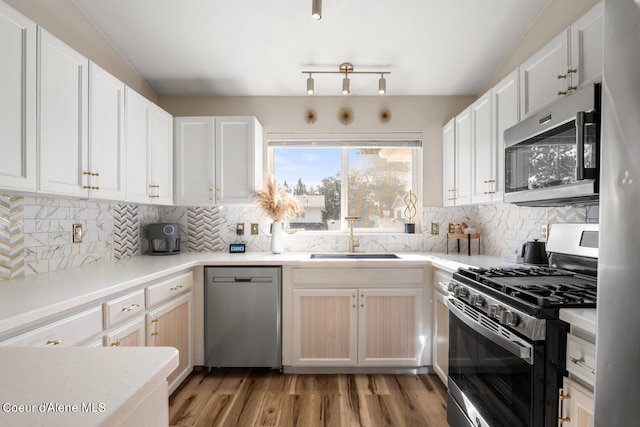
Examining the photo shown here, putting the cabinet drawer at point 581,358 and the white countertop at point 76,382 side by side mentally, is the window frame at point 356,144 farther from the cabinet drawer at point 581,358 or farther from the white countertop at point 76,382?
the white countertop at point 76,382

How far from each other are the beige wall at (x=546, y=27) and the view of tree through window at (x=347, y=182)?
1.10 metres

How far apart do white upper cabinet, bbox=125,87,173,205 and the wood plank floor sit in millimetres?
1451

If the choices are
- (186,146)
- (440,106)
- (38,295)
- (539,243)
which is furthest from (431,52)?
(38,295)

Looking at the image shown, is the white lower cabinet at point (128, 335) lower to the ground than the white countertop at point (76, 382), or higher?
lower

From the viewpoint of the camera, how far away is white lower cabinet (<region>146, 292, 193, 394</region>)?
197cm

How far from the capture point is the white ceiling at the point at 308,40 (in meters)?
2.16

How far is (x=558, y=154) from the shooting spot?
149 cm

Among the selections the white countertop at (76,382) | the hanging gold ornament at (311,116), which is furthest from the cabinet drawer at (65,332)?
the hanging gold ornament at (311,116)

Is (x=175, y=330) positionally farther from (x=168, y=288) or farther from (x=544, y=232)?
(x=544, y=232)

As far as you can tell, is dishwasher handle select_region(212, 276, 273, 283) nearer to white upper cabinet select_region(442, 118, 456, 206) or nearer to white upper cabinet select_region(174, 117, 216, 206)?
white upper cabinet select_region(174, 117, 216, 206)

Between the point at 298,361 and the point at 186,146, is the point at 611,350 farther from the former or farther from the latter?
the point at 186,146

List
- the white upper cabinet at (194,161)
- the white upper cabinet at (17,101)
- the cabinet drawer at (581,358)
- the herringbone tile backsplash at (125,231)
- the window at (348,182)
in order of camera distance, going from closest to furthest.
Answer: the cabinet drawer at (581,358), the white upper cabinet at (17,101), the herringbone tile backsplash at (125,231), the white upper cabinet at (194,161), the window at (348,182)

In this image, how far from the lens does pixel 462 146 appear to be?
2.65 metres

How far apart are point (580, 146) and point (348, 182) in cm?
208
